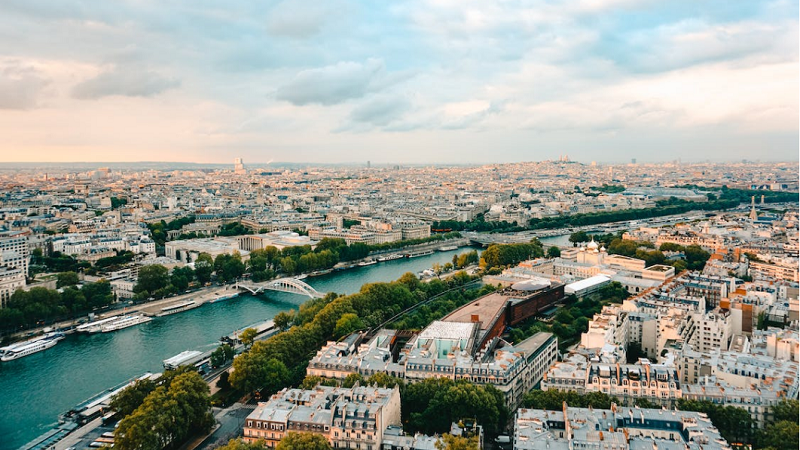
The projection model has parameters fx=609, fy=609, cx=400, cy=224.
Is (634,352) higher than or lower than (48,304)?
lower

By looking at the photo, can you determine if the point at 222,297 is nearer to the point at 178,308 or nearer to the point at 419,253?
the point at 178,308

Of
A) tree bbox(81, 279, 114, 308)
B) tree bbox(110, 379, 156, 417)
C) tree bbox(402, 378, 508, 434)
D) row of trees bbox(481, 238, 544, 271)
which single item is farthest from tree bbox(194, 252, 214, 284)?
tree bbox(402, 378, 508, 434)

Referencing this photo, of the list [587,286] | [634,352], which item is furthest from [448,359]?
[587,286]

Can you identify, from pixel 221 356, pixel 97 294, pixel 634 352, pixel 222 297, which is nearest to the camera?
pixel 221 356

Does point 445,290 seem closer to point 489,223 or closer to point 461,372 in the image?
point 461,372

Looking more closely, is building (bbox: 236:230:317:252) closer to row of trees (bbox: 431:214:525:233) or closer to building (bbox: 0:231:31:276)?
building (bbox: 0:231:31:276)
